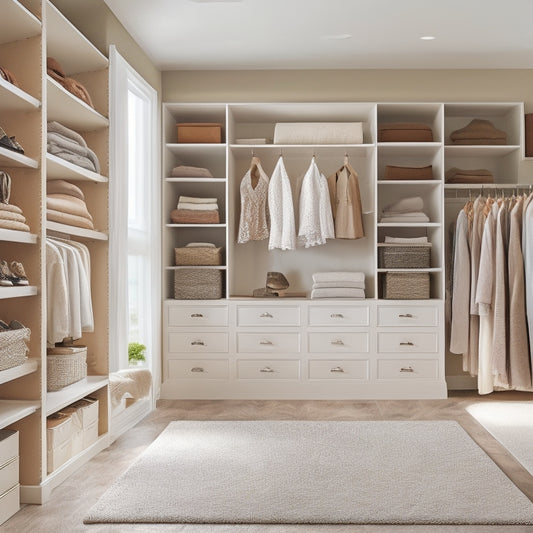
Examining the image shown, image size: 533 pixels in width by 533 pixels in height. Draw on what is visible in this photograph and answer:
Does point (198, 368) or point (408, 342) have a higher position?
point (408, 342)

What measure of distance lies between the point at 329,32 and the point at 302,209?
1331mm

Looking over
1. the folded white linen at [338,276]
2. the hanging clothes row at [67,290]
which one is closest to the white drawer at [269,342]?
the folded white linen at [338,276]

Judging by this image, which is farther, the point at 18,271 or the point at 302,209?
the point at 302,209

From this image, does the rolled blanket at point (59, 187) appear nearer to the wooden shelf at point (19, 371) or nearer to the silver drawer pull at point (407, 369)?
the wooden shelf at point (19, 371)

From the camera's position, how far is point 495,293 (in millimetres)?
4633

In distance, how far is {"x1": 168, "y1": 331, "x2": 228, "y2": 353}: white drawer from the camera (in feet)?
17.0

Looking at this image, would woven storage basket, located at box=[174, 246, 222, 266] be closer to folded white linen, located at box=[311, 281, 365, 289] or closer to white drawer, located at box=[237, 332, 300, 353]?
white drawer, located at box=[237, 332, 300, 353]

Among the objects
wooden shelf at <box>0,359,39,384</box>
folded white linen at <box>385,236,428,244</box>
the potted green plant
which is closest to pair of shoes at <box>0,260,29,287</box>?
wooden shelf at <box>0,359,39,384</box>

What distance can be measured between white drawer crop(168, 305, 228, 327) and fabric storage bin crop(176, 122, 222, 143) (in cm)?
128

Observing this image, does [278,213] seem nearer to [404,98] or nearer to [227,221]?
[227,221]

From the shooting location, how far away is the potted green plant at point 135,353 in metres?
4.66

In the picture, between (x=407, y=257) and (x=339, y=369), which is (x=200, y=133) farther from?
(x=339, y=369)

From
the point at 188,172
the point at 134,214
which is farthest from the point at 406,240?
the point at 134,214

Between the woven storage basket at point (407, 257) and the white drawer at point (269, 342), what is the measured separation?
90 centimetres
